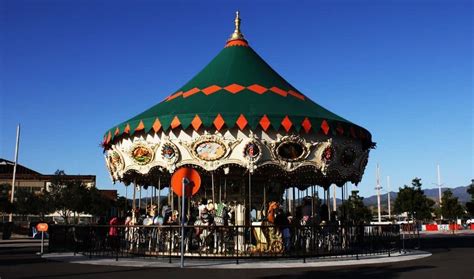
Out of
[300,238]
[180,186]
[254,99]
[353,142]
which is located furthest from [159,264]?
[353,142]

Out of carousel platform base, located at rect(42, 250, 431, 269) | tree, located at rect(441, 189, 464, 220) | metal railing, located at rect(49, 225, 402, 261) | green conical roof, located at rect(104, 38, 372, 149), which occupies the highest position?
green conical roof, located at rect(104, 38, 372, 149)

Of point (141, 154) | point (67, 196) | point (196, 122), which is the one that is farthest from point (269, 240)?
point (67, 196)

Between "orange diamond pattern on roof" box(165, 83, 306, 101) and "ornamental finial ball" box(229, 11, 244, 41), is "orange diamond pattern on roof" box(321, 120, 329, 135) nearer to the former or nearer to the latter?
"orange diamond pattern on roof" box(165, 83, 306, 101)

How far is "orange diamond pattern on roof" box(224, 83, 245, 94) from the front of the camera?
1680 centimetres

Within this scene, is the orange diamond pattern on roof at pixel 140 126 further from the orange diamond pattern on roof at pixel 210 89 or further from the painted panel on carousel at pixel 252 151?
the painted panel on carousel at pixel 252 151

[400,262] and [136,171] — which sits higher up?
[136,171]

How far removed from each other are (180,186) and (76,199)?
1479 inches

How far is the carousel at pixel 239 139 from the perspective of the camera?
14875 millimetres

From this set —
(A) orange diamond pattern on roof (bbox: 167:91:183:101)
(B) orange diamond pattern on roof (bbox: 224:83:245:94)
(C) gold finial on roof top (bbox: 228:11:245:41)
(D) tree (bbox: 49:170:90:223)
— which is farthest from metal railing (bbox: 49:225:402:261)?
(D) tree (bbox: 49:170:90:223)

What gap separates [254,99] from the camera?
1636 centimetres

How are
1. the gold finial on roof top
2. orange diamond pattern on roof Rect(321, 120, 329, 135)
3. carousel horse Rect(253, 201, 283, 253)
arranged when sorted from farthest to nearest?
1. the gold finial on roof top
2. orange diamond pattern on roof Rect(321, 120, 329, 135)
3. carousel horse Rect(253, 201, 283, 253)

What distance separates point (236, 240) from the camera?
43.1 ft

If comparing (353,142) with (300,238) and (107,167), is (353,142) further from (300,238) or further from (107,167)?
(107,167)

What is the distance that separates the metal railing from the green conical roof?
3.11 metres
